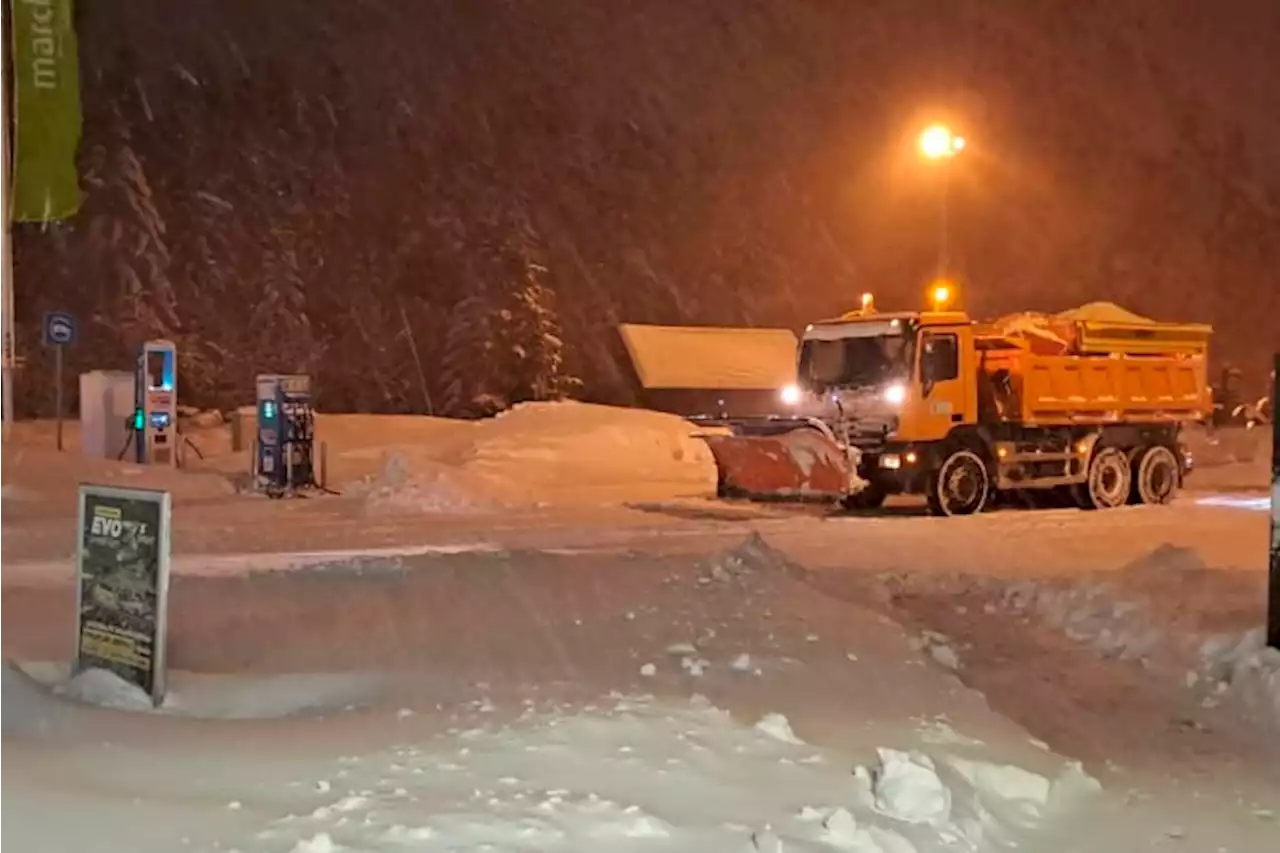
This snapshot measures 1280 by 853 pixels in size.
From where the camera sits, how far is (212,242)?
47.7m

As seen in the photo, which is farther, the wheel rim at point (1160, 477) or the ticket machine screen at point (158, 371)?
the ticket machine screen at point (158, 371)

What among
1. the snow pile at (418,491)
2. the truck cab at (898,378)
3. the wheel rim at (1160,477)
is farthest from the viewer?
the wheel rim at (1160,477)

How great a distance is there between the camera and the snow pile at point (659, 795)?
5668mm

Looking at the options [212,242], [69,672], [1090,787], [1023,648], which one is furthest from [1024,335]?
[212,242]

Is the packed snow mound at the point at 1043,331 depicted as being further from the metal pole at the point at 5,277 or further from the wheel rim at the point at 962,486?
the metal pole at the point at 5,277

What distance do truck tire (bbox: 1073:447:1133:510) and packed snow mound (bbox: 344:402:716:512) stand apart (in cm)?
592

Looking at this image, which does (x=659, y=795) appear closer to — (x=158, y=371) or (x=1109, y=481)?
(x=1109, y=481)

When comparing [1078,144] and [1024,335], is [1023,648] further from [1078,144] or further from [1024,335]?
[1078,144]

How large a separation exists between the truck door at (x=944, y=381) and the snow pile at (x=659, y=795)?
12.6 meters

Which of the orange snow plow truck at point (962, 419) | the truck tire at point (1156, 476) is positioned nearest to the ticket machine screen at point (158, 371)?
the orange snow plow truck at point (962, 419)

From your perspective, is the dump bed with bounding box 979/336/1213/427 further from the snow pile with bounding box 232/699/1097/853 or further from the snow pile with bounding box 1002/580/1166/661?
the snow pile with bounding box 232/699/1097/853

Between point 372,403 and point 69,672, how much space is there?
39.3 metres

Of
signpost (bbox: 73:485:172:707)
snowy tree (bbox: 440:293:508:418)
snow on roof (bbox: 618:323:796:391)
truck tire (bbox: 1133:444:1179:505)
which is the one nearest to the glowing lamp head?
truck tire (bbox: 1133:444:1179:505)

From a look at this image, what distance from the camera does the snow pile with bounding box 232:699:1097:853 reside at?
567 cm
